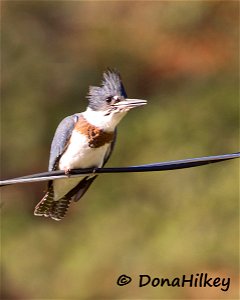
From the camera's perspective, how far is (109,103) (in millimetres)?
3527

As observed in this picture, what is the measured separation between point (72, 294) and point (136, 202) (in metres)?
0.93

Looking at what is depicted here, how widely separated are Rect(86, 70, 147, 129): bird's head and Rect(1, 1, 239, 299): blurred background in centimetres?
217

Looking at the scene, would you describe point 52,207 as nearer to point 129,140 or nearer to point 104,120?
point 104,120

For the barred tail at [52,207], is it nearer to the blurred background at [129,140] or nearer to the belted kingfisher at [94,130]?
the belted kingfisher at [94,130]

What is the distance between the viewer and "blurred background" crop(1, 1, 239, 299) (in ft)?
19.8

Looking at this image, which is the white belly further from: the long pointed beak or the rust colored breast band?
the long pointed beak

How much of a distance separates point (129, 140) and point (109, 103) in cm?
323

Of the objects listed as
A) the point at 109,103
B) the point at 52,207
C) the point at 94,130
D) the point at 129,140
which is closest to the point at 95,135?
the point at 94,130

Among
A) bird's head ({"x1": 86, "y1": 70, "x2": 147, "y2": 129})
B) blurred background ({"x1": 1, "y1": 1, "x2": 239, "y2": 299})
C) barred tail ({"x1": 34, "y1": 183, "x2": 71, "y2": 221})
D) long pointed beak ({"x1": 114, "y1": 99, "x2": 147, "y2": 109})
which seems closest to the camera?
long pointed beak ({"x1": 114, "y1": 99, "x2": 147, "y2": 109})

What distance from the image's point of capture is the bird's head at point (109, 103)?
11.5ft

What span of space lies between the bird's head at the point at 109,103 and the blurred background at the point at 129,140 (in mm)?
2167

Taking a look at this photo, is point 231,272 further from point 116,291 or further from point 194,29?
point 194,29

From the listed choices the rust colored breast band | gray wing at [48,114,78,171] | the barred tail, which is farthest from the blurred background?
the rust colored breast band

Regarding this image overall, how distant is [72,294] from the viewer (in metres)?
6.21
